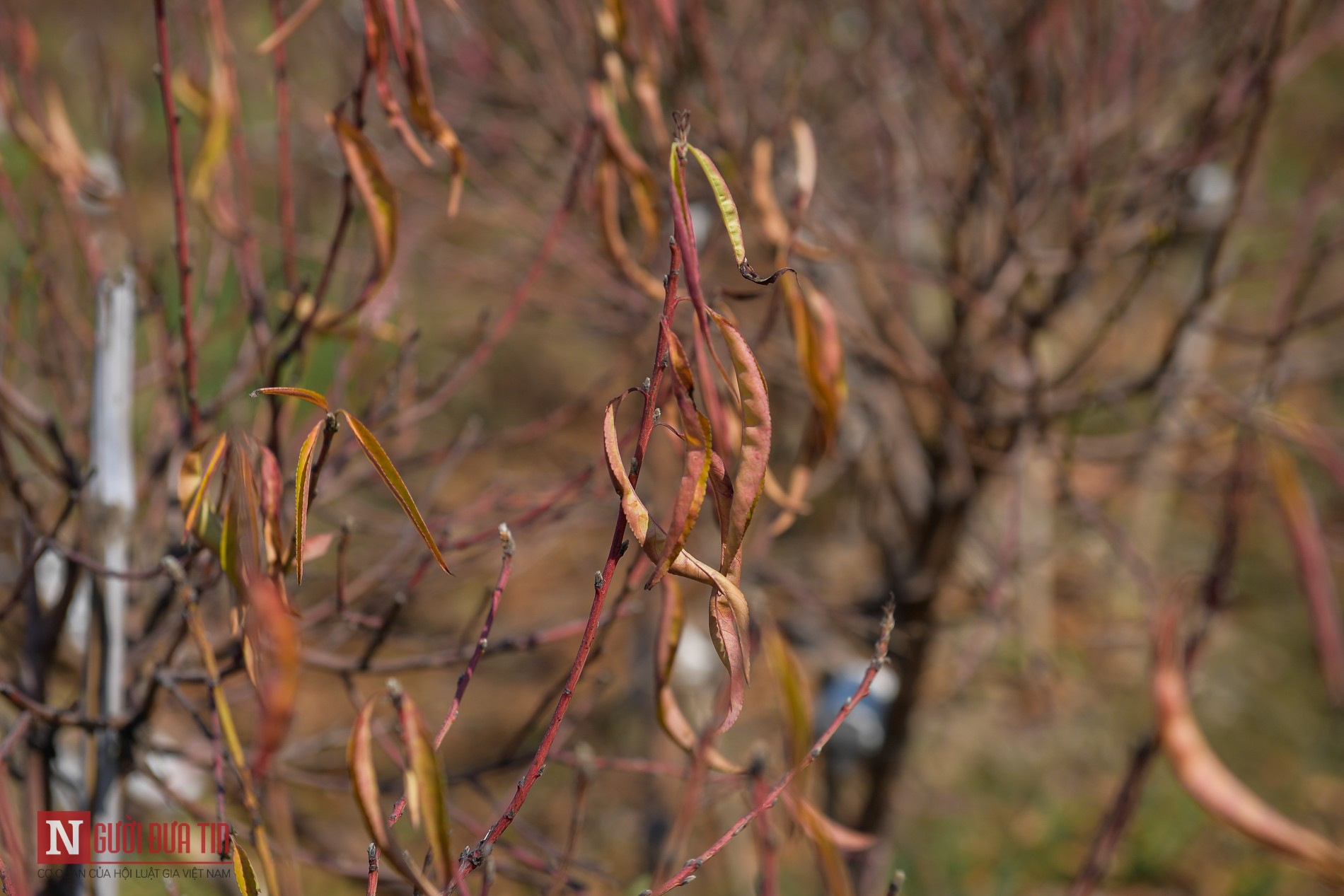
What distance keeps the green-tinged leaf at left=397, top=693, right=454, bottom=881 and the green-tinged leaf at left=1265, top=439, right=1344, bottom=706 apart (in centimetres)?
47

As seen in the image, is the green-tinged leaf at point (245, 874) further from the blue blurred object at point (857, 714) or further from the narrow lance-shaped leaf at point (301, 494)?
the blue blurred object at point (857, 714)

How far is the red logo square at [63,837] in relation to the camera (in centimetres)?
85

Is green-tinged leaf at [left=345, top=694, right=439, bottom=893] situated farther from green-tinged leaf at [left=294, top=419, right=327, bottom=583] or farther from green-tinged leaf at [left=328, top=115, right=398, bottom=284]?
green-tinged leaf at [left=328, top=115, right=398, bottom=284]

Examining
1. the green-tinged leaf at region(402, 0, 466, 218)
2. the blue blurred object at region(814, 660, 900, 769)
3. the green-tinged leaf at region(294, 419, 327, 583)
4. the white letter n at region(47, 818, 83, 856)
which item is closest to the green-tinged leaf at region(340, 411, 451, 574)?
the green-tinged leaf at region(294, 419, 327, 583)

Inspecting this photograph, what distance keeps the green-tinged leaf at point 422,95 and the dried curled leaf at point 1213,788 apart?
650 mm

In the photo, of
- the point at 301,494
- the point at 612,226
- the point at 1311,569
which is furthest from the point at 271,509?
the point at 1311,569

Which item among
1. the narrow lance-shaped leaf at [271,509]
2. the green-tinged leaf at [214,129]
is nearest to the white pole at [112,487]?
the green-tinged leaf at [214,129]

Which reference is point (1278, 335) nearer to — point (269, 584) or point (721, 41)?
point (269, 584)

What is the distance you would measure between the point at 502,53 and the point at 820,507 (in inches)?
98.8

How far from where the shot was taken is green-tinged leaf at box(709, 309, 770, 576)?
1.66 feet

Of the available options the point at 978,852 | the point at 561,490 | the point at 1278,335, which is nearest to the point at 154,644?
the point at 561,490

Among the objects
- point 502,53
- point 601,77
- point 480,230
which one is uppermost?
point 480,230

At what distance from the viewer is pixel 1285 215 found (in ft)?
6.23

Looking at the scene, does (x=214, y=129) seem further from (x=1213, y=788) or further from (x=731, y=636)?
(x=1213, y=788)
